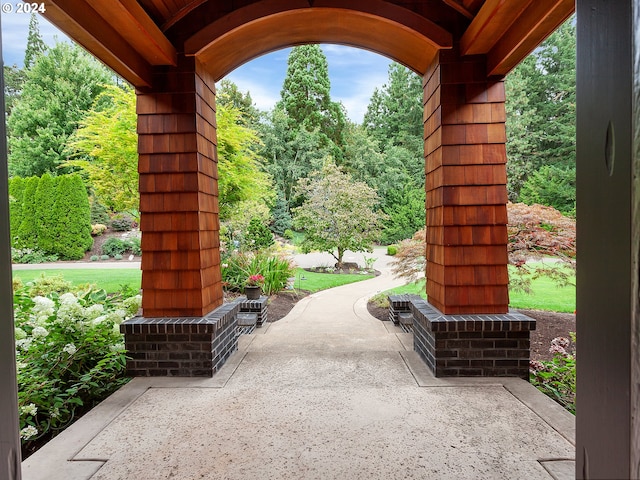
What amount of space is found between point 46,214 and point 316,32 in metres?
11.5

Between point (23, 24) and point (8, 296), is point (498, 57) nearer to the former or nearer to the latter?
point (8, 296)

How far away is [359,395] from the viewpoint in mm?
2934

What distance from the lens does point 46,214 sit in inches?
457

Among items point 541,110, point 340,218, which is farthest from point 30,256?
point 541,110

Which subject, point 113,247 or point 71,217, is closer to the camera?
point 71,217

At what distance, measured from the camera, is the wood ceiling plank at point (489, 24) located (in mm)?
2590

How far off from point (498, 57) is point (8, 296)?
3531 mm

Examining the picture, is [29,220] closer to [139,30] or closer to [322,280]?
[322,280]

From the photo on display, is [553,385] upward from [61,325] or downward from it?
downward

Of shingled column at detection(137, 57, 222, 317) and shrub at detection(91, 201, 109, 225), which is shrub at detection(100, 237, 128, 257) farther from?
shingled column at detection(137, 57, 222, 317)

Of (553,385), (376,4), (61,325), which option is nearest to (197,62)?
(376,4)

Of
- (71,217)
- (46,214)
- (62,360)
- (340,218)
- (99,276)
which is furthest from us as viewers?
(71,217)

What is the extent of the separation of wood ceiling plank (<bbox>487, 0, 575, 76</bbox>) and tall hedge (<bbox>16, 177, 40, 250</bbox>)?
13.1 m

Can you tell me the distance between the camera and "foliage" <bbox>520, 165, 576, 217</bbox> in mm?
11609
